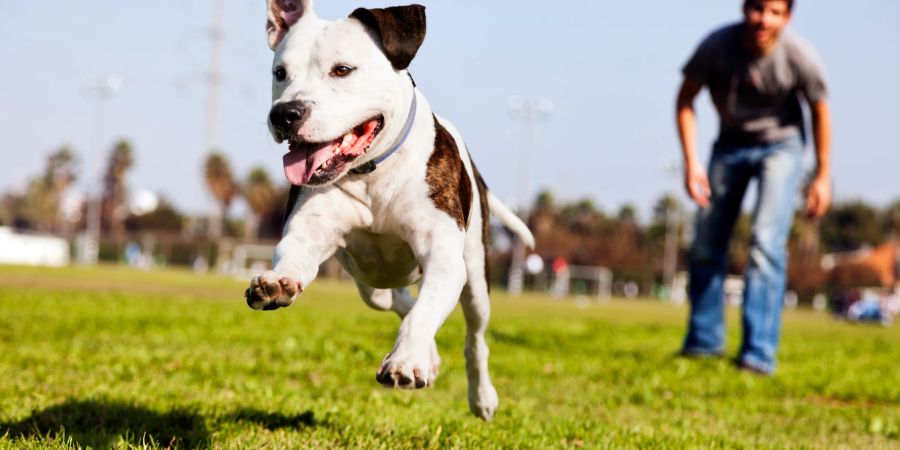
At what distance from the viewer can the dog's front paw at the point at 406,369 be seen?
285 cm

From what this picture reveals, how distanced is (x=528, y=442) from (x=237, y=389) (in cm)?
202

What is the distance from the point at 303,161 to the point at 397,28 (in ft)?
1.94

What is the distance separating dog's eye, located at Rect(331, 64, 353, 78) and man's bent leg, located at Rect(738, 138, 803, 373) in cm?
544

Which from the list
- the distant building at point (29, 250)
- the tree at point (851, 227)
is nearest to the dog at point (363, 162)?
the distant building at point (29, 250)

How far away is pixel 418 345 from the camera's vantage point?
10.1ft

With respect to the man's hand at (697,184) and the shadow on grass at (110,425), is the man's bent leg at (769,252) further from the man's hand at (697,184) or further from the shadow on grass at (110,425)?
the shadow on grass at (110,425)

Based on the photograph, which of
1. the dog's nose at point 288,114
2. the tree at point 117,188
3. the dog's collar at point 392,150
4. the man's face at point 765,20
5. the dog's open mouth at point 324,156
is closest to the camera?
the dog's nose at point 288,114

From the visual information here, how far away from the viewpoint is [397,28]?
138 inches

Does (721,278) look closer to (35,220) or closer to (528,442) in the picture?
(528,442)

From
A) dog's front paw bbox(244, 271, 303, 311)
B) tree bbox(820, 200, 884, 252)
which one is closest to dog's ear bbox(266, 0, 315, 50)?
dog's front paw bbox(244, 271, 303, 311)

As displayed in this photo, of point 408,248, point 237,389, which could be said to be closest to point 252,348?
point 237,389

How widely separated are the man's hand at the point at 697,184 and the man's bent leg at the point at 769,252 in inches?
18.2

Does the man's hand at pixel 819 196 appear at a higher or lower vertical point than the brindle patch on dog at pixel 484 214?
higher

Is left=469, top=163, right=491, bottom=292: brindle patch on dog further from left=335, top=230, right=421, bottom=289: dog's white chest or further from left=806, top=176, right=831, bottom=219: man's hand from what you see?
left=806, top=176, right=831, bottom=219: man's hand
